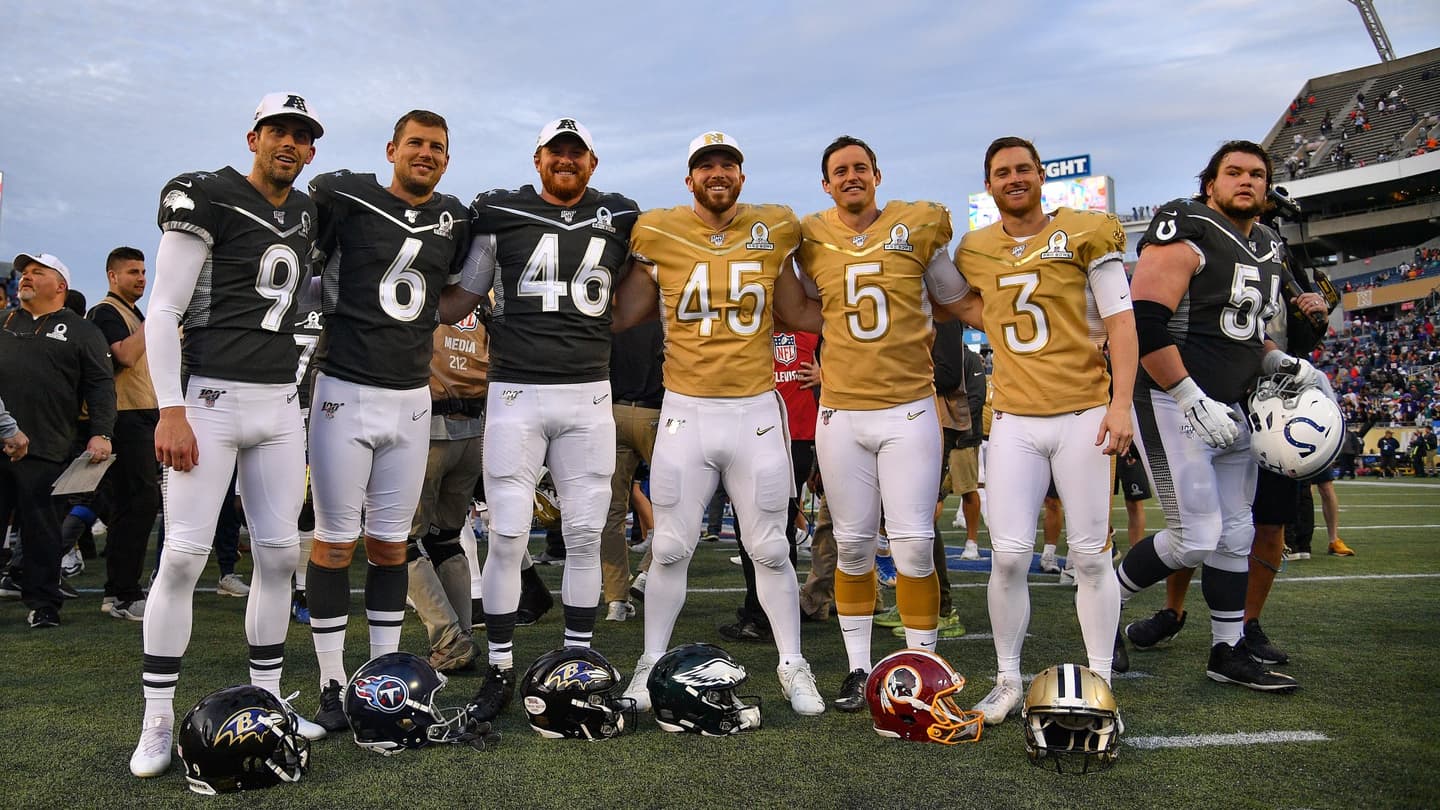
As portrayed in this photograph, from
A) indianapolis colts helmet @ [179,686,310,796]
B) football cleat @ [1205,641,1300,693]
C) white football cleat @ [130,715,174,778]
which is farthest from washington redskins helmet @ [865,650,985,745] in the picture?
white football cleat @ [130,715,174,778]

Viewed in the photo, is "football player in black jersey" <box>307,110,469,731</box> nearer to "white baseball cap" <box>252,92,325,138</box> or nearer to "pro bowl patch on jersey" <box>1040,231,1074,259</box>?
"white baseball cap" <box>252,92,325,138</box>

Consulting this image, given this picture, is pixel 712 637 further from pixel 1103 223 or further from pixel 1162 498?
pixel 1103 223

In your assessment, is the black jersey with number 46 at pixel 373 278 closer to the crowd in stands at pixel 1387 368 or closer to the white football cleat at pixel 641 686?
the white football cleat at pixel 641 686

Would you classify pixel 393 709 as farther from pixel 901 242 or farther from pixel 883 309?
pixel 901 242

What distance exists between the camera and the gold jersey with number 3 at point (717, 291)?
444 centimetres

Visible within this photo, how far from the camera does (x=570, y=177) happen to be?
4.46 meters

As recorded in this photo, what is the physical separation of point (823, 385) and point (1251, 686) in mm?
2390

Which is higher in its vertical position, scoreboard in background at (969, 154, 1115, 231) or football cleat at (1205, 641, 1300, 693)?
scoreboard in background at (969, 154, 1115, 231)

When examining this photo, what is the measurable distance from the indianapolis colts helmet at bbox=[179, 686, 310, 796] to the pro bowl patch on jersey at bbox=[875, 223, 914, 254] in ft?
10.1

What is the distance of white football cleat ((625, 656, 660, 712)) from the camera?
423 centimetres

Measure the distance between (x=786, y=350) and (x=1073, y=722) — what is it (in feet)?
12.2

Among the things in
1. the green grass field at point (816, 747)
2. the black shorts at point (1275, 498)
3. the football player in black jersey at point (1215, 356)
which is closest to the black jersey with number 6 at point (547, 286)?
the green grass field at point (816, 747)

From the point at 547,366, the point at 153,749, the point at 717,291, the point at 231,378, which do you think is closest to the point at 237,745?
the point at 153,749

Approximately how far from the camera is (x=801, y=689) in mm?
4270
